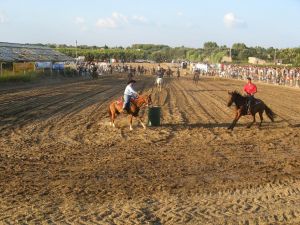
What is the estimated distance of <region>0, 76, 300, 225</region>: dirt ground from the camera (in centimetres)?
879

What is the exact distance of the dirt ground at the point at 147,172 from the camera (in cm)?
879

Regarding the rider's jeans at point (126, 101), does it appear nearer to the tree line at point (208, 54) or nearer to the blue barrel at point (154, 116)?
the blue barrel at point (154, 116)

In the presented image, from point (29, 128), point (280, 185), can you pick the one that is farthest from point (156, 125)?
point (280, 185)

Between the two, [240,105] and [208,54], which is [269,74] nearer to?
[240,105]

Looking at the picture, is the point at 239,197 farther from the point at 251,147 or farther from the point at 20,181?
the point at 251,147

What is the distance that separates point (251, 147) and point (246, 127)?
4137mm

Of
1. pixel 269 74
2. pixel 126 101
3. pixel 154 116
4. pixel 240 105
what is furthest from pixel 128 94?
pixel 269 74

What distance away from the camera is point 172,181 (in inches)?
436

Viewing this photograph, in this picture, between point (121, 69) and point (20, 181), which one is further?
point (121, 69)

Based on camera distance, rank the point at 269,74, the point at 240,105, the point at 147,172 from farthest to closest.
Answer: the point at 269,74, the point at 240,105, the point at 147,172

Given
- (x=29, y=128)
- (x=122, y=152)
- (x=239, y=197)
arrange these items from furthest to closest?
(x=29, y=128)
(x=122, y=152)
(x=239, y=197)

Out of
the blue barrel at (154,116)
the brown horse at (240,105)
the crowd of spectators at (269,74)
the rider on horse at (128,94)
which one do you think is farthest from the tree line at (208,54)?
the rider on horse at (128,94)

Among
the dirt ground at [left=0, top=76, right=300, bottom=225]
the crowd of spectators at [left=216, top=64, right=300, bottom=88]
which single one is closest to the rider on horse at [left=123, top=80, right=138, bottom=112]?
the dirt ground at [left=0, top=76, right=300, bottom=225]

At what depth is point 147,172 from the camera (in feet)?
39.0
